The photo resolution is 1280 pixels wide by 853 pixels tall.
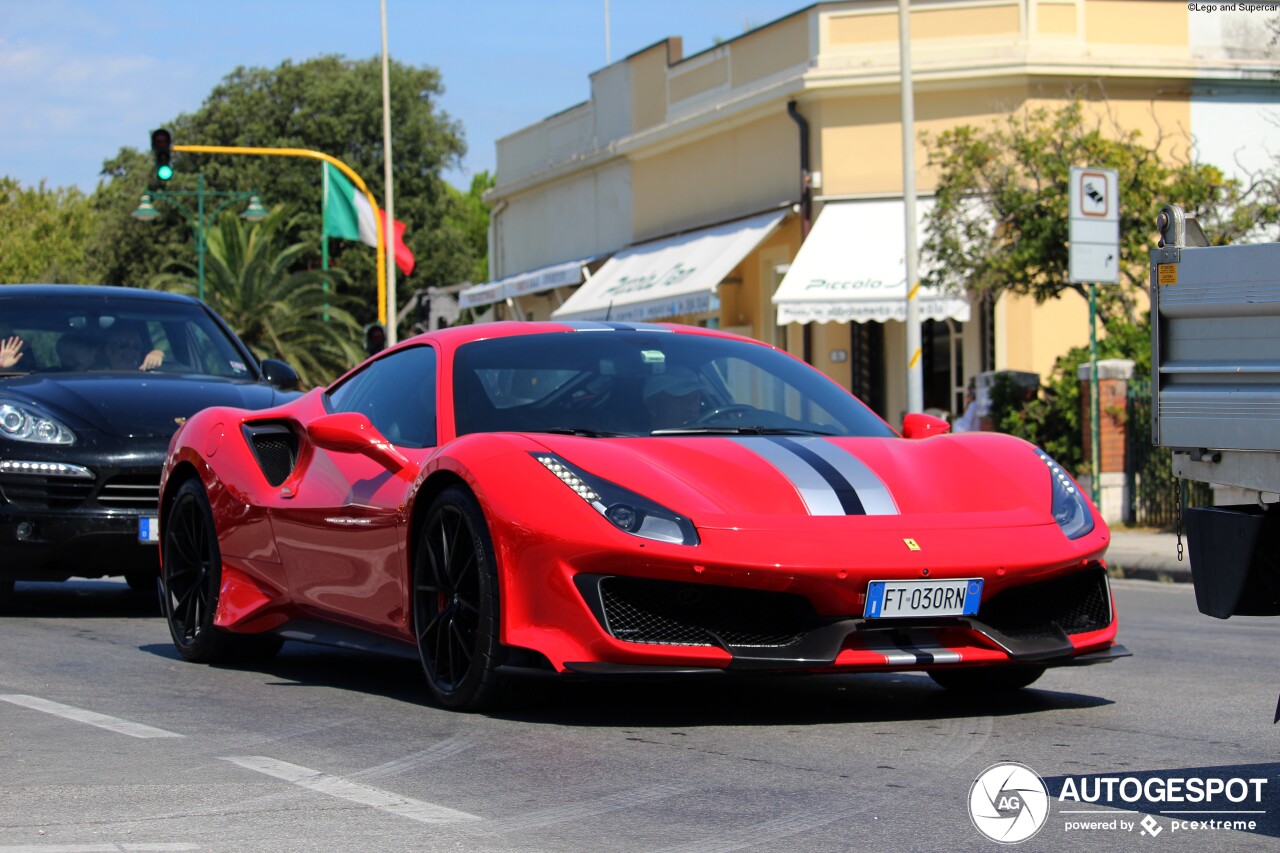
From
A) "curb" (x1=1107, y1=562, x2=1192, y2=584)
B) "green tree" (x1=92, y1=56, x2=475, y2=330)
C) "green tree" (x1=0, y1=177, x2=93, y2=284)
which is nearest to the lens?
"curb" (x1=1107, y1=562, x2=1192, y2=584)

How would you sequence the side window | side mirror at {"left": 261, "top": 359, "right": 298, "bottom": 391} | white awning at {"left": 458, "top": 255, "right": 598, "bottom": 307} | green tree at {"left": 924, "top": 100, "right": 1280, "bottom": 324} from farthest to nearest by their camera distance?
white awning at {"left": 458, "top": 255, "right": 598, "bottom": 307}
green tree at {"left": 924, "top": 100, "right": 1280, "bottom": 324}
side mirror at {"left": 261, "top": 359, "right": 298, "bottom": 391}
the side window

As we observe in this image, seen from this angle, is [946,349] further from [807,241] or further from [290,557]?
[290,557]

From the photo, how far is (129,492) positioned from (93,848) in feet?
18.7

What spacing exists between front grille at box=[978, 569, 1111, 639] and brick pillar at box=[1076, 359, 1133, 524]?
14.5 meters

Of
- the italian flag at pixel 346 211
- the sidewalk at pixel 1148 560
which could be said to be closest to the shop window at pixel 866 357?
the italian flag at pixel 346 211

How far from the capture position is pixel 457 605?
6.22 m

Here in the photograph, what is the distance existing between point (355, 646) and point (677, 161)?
28863 millimetres

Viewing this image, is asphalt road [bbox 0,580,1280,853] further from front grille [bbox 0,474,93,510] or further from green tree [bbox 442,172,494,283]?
green tree [bbox 442,172,494,283]

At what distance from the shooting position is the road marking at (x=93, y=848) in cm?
419

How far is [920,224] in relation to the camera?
27953mm

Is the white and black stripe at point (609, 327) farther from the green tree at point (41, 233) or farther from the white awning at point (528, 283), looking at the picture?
the green tree at point (41, 233)

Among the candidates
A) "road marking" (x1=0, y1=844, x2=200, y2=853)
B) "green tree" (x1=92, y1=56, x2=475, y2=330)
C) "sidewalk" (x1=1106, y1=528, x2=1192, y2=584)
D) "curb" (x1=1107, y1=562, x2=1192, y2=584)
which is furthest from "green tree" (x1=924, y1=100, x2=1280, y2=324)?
"green tree" (x1=92, y1=56, x2=475, y2=330)

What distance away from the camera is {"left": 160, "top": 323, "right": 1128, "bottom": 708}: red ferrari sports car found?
5715 mm

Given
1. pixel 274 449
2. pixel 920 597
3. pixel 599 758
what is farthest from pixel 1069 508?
pixel 274 449
